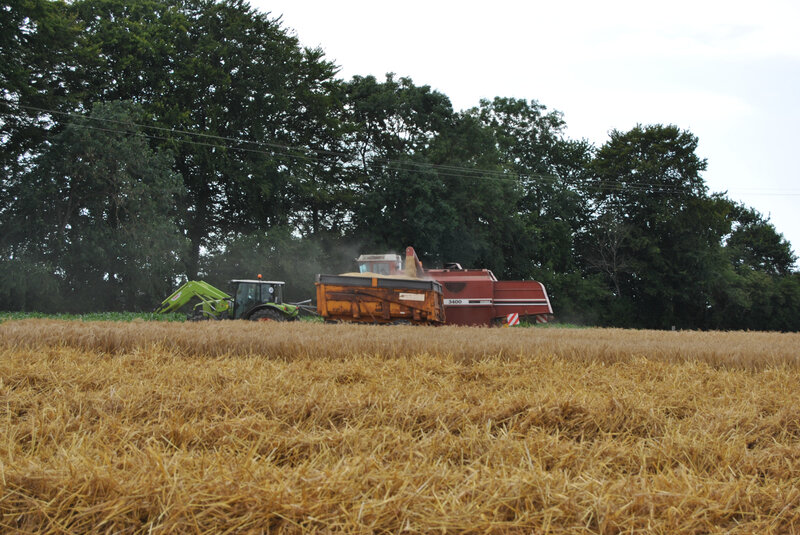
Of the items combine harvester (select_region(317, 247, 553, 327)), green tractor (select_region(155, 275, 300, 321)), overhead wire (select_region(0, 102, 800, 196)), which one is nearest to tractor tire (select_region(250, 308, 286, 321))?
green tractor (select_region(155, 275, 300, 321))

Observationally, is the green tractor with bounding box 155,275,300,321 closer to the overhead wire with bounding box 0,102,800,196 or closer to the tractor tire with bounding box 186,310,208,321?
the tractor tire with bounding box 186,310,208,321

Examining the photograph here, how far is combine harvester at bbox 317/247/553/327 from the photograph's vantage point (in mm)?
14961

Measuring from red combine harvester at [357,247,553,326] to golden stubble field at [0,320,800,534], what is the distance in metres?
11.4

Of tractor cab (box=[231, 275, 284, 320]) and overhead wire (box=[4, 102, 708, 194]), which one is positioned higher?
overhead wire (box=[4, 102, 708, 194])

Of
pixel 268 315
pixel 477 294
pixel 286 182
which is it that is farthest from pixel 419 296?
pixel 286 182

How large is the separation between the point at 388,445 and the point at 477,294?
49.2ft

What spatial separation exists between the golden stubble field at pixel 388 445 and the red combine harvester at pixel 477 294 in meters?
11.4

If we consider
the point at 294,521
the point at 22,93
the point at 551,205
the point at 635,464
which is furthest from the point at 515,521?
the point at 551,205

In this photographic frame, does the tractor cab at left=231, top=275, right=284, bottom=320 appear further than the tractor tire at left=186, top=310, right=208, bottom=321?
No

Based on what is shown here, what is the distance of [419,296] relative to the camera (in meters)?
15.1

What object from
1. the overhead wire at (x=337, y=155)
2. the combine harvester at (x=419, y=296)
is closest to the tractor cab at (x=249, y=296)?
the combine harvester at (x=419, y=296)

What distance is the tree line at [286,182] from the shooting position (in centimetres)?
2222

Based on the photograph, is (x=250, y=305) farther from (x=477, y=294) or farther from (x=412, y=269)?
(x=477, y=294)

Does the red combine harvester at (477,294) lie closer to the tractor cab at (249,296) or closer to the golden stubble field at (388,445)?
the tractor cab at (249,296)
